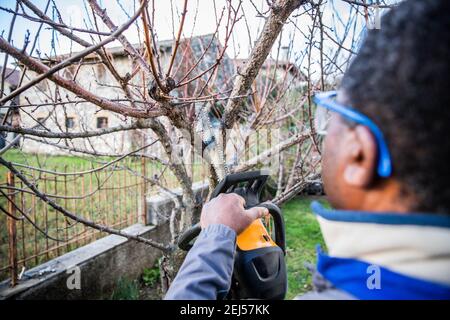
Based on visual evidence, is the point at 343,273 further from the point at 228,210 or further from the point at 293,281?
the point at 293,281

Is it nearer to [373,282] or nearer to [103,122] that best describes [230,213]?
[373,282]

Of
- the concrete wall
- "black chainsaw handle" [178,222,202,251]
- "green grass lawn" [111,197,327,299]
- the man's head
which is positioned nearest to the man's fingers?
"black chainsaw handle" [178,222,202,251]

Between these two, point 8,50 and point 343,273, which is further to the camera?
point 8,50

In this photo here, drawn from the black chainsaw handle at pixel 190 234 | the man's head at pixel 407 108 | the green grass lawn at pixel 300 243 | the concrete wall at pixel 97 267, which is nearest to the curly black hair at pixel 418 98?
the man's head at pixel 407 108

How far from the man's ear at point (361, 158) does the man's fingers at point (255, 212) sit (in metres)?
0.48

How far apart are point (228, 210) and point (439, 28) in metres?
0.83

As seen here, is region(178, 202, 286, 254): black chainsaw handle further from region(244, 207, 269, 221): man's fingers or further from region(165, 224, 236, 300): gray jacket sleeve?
region(165, 224, 236, 300): gray jacket sleeve

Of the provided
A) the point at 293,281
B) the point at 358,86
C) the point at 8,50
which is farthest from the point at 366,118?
the point at 293,281

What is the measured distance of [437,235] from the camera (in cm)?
63

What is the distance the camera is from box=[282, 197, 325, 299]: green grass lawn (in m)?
4.41

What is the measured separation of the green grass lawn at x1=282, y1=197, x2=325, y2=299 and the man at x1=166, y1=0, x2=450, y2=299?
344 cm

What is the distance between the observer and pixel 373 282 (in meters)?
0.71

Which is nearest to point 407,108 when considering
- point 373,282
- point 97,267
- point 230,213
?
point 373,282

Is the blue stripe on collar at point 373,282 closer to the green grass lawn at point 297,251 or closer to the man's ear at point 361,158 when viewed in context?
the man's ear at point 361,158
